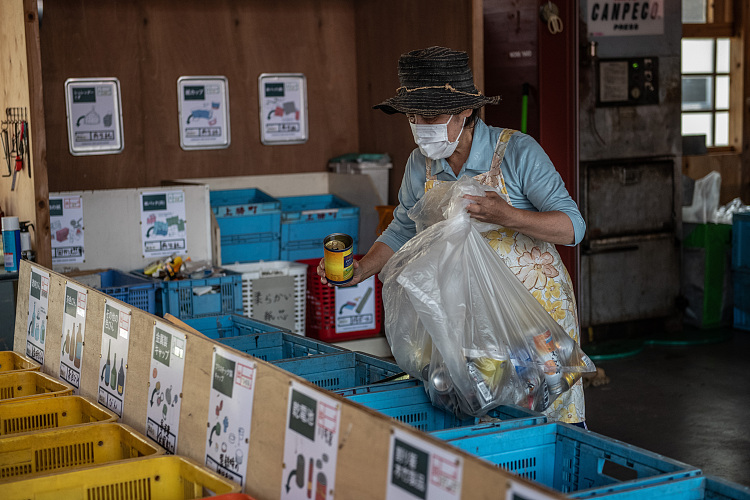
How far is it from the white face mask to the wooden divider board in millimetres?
901

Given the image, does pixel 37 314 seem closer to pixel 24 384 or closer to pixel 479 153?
pixel 24 384

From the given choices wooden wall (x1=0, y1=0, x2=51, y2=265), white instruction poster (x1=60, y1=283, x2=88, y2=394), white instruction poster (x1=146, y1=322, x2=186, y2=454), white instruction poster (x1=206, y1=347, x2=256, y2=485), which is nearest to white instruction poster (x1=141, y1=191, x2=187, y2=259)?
wooden wall (x1=0, y1=0, x2=51, y2=265)

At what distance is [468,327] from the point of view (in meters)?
2.42

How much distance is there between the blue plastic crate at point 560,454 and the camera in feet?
6.50

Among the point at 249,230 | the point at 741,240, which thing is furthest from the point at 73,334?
the point at 741,240

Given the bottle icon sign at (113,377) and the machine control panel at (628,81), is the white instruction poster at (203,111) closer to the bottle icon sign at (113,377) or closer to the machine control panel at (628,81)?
the machine control panel at (628,81)

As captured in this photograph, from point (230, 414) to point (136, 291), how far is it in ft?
10.7

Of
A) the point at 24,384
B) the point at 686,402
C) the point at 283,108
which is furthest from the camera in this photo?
the point at 283,108

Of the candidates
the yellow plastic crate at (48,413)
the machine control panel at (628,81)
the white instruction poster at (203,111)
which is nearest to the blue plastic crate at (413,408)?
the yellow plastic crate at (48,413)

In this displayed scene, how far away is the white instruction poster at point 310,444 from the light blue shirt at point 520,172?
105cm

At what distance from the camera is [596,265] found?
276 inches

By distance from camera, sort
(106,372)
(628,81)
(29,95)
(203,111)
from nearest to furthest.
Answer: (106,372) < (29,95) < (628,81) < (203,111)

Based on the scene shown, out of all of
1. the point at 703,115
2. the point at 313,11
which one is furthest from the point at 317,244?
the point at 703,115

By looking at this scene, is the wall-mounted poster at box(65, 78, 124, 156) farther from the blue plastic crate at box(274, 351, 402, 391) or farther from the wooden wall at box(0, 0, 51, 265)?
the blue plastic crate at box(274, 351, 402, 391)
